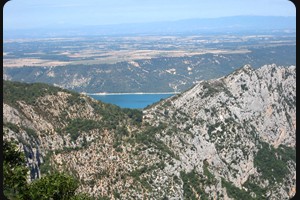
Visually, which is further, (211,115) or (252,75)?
(252,75)

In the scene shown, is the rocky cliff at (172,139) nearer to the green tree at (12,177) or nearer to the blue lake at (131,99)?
the green tree at (12,177)

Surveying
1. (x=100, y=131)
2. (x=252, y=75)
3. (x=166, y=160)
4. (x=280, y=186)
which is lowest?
(x=280, y=186)

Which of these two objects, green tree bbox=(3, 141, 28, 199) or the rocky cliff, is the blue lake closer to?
the rocky cliff

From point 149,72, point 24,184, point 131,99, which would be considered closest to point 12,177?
point 24,184

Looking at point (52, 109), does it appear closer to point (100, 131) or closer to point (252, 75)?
point (100, 131)

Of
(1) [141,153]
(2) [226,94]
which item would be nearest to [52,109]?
(1) [141,153]

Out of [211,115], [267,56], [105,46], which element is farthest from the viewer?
[105,46]

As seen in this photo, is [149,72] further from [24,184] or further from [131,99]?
[24,184]

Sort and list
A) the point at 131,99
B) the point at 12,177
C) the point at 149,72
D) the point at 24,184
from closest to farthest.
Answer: the point at 12,177 → the point at 24,184 → the point at 131,99 → the point at 149,72

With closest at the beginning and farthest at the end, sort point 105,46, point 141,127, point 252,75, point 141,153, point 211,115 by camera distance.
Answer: point 141,153 → point 141,127 → point 211,115 → point 252,75 → point 105,46
